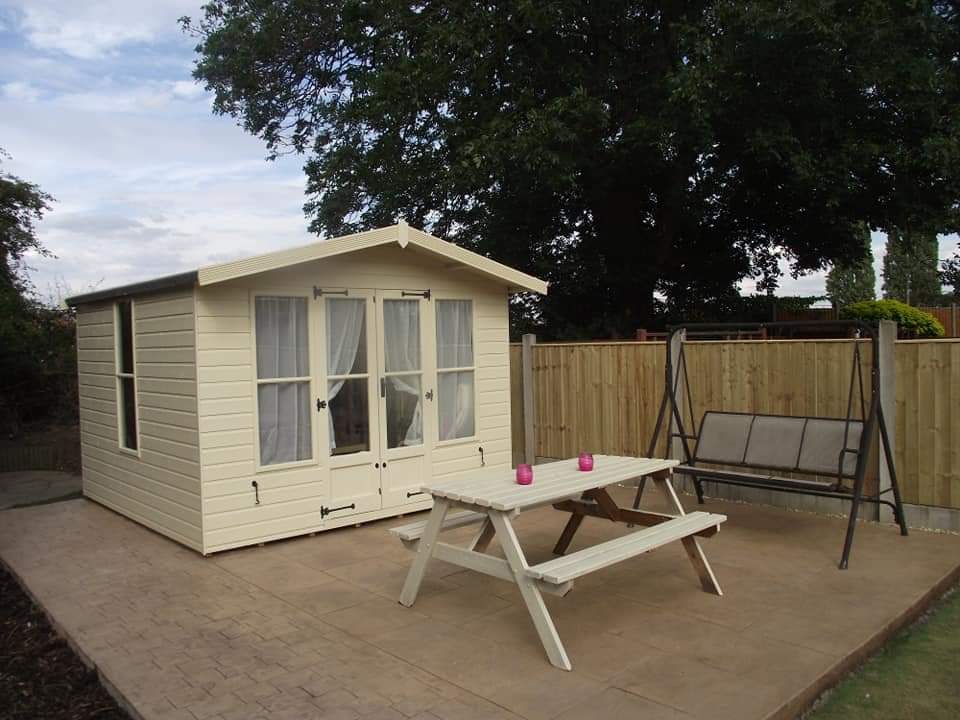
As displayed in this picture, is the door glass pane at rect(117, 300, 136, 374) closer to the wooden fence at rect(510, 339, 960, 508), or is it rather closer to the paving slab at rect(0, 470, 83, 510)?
the paving slab at rect(0, 470, 83, 510)

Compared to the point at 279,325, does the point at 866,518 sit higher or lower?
lower

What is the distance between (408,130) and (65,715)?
1102 cm

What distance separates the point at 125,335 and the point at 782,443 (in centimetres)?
560

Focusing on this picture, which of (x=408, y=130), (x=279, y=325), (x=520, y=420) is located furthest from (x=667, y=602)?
(x=408, y=130)

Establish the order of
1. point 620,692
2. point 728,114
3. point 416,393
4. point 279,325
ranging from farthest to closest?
point 728,114 → point 416,393 → point 279,325 → point 620,692

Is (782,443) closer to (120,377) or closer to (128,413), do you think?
(128,413)

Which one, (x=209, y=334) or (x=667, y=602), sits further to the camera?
(x=209, y=334)

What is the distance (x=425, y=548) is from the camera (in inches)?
163

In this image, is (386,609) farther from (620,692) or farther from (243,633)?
(620,692)

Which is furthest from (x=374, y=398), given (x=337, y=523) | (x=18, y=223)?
(x=18, y=223)

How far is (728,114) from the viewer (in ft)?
35.1

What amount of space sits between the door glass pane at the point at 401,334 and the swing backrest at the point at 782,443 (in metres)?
2.49

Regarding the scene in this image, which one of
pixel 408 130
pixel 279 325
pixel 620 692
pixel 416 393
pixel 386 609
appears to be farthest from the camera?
pixel 408 130

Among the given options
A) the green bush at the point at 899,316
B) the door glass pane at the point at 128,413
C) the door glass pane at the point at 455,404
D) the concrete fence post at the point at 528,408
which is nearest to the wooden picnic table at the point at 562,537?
the door glass pane at the point at 455,404
